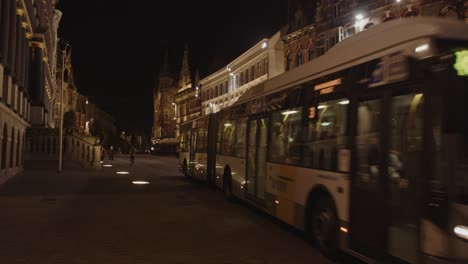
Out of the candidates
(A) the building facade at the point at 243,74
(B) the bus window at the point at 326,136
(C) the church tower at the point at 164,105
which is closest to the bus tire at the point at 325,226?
(B) the bus window at the point at 326,136

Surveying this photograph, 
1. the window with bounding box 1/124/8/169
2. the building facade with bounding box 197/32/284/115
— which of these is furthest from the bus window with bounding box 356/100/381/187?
the building facade with bounding box 197/32/284/115

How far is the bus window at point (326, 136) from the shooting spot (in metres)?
8.11

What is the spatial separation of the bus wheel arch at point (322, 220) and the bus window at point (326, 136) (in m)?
0.51

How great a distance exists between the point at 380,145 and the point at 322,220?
2.24 meters

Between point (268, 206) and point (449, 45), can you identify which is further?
point (268, 206)

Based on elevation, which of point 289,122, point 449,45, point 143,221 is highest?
point 449,45

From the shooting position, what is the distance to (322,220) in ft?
28.1

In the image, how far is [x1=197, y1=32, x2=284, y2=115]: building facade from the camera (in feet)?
169

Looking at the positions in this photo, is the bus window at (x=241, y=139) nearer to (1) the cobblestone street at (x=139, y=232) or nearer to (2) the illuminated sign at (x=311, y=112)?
(1) the cobblestone street at (x=139, y=232)

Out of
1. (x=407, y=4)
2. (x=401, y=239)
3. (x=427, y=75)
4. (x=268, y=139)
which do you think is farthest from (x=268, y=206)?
(x=407, y=4)

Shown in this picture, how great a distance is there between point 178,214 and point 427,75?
8.72 m

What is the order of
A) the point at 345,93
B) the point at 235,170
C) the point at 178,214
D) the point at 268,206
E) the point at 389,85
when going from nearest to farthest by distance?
the point at 389,85 → the point at 345,93 → the point at 268,206 → the point at 178,214 → the point at 235,170

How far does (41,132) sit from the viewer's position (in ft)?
113

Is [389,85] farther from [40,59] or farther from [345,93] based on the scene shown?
[40,59]
